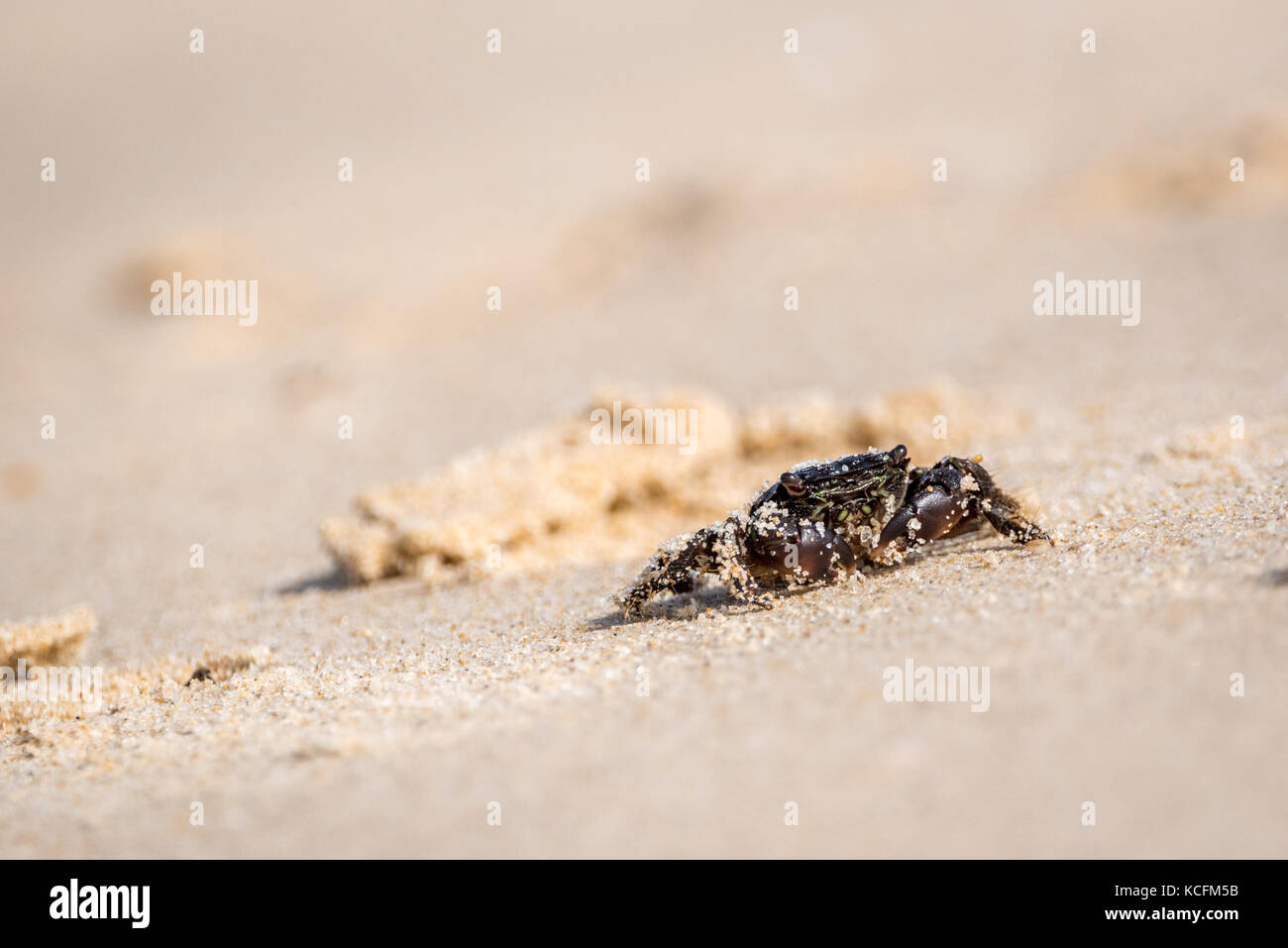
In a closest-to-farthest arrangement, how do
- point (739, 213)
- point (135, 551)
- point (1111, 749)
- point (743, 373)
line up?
point (1111, 749)
point (135, 551)
point (743, 373)
point (739, 213)

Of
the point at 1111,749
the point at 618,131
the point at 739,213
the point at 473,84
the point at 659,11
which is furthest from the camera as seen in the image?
the point at 659,11

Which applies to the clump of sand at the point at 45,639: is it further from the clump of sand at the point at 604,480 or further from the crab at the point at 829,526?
the crab at the point at 829,526

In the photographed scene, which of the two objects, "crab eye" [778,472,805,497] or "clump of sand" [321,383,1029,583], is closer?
"crab eye" [778,472,805,497]

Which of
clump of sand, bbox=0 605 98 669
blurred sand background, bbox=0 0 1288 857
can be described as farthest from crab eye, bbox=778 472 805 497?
clump of sand, bbox=0 605 98 669

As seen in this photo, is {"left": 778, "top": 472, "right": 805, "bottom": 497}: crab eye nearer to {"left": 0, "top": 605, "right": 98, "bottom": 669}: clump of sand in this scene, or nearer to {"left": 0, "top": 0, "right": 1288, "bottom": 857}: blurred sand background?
{"left": 0, "top": 0, "right": 1288, "bottom": 857}: blurred sand background

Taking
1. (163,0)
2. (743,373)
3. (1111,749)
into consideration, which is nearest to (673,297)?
(743,373)
